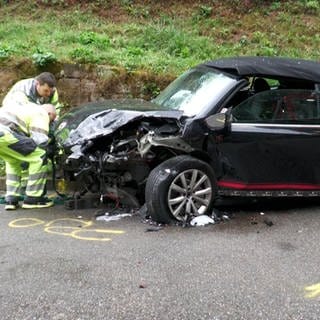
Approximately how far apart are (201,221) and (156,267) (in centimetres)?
123

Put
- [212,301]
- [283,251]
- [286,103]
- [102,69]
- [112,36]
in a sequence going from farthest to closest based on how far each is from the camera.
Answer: [112,36], [102,69], [286,103], [283,251], [212,301]

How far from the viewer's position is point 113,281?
167 inches

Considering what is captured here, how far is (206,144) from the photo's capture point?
18.8 ft

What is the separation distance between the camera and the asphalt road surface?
3816 millimetres

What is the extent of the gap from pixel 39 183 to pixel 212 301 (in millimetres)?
3010

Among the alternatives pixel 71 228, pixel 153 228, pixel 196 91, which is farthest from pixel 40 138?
pixel 196 91

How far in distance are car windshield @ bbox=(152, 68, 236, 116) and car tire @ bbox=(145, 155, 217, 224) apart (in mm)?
616

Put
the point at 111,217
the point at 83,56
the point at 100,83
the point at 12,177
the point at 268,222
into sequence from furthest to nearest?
1. the point at 83,56
2. the point at 100,83
3. the point at 12,177
4. the point at 111,217
5. the point at 268,222

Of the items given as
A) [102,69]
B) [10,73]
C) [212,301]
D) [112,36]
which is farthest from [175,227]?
[112,36]

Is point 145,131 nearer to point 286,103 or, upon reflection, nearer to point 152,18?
point 286,103

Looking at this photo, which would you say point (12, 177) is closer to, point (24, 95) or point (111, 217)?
point (24, 95)

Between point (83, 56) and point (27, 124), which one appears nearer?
point (27, 124)

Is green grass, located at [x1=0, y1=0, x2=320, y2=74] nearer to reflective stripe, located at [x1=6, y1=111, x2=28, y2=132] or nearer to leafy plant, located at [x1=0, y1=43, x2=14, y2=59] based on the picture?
leafy plant, located at [x1=0, y1=43, x2=14, y2=59]

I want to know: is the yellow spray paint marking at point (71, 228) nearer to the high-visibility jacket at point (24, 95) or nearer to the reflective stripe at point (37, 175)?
the reflective stripe at point (37, 175)
